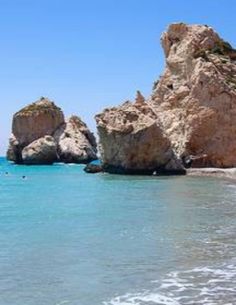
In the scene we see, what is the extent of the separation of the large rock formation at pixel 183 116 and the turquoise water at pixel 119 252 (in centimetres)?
2540

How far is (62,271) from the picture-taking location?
15836mm

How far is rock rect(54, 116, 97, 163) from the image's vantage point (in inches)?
4114

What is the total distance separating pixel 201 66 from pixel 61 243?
52.2m

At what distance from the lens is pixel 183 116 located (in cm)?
7138

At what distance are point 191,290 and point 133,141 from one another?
49214mm

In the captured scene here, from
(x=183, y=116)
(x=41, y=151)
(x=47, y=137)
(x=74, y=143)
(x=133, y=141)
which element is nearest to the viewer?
(x=133, y=141)

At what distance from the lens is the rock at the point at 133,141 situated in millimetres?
62125

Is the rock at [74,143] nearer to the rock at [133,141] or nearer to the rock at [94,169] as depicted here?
the rock at [94,169]

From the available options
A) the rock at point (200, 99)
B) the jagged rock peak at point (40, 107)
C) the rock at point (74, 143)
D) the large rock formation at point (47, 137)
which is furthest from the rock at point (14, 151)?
the rock at point (200, 99)

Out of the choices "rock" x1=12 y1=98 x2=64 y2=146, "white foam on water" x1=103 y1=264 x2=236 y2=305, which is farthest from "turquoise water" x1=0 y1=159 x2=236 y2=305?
"rock" x1=12 y1=98 x2=64 y2=146

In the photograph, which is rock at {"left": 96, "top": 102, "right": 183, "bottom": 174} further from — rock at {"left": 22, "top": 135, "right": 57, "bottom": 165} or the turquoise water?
rock at {"left": 22, "top": 135, "right": 57, "bottom": 165}

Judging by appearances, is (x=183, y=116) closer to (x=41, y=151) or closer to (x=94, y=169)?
(x=94, y=169)

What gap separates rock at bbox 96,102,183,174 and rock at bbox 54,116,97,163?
38.0 m

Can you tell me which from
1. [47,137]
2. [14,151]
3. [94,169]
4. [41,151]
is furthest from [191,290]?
[14,151]
